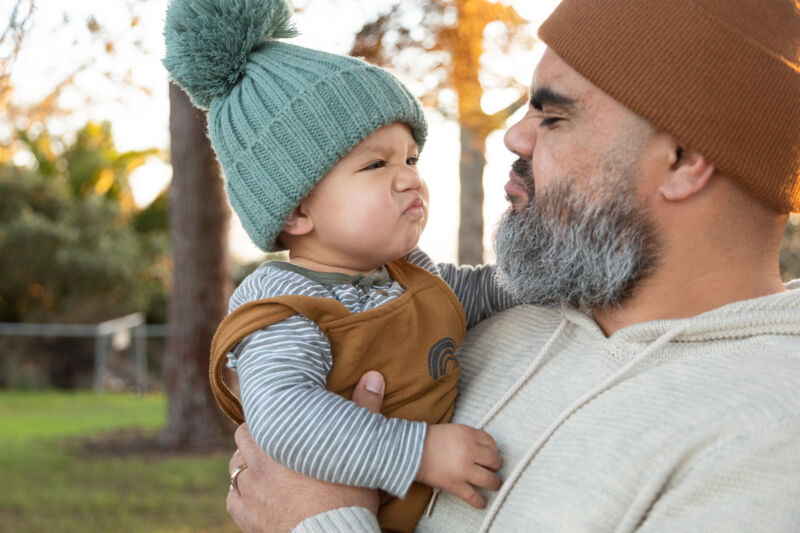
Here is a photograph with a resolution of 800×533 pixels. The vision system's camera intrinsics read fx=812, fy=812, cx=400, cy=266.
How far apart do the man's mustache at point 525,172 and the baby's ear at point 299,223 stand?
55 cm

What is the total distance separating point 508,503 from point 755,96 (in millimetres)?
1035

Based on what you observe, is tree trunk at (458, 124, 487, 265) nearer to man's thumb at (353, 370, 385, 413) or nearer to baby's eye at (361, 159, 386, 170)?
baby's eye at (361, 159, 386, 170)

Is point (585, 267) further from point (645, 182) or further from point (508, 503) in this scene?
point (508, 503)

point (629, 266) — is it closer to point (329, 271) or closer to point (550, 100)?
point (550, 100)

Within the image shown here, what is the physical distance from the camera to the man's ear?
183 centimetres

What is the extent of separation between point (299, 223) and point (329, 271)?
0.15 metres

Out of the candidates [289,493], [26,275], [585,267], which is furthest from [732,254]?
[26,275]

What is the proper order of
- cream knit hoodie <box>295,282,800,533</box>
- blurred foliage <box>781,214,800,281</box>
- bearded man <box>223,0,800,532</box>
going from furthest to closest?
1. blurred foliage <box>781,214,800,281</box>
2. bearded man <box>223,0,800,532</box>
3. cream knit hoodie <box>295,282,800,533</box>

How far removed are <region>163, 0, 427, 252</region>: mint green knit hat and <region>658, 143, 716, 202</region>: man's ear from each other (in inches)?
26.2

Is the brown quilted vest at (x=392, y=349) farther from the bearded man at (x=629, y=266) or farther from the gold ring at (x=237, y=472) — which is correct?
the gold ring at (x=237, y=472)

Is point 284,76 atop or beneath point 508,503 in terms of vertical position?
atop

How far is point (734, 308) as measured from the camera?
1701 millimetres

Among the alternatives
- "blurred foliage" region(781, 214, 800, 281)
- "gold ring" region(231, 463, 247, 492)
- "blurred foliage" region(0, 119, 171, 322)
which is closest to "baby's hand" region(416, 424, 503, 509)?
"gold ring" region(231, 463, 247, 492)

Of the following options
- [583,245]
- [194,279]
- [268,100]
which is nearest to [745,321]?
[583,245]
